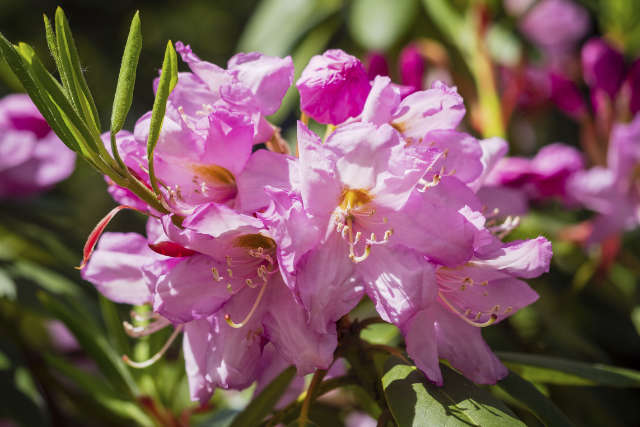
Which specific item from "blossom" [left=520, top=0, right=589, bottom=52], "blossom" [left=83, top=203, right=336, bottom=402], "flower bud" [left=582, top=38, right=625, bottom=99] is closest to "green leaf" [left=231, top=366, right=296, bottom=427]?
"blossom" [left=83, top=203, right=336, bottom=402]

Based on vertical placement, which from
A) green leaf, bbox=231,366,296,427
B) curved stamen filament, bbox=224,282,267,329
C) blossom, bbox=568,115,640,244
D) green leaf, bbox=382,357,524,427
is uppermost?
curved stamen filament, bbox=224,282,267,329

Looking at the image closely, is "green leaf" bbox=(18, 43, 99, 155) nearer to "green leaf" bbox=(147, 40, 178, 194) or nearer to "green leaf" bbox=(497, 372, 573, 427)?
"green leaf" bbox=(147, 40, 178, 194)

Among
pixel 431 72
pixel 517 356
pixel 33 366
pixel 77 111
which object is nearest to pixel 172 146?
pixel 77 111

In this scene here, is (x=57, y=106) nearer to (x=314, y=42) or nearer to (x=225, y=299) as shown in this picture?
(x=225, y=299)

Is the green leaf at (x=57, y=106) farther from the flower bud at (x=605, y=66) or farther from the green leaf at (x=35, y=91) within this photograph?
the flower bud at (x=605, y=66)

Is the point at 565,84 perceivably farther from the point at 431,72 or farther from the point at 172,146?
the point at 172,146

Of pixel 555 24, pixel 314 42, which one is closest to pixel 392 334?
pixel 314 42
